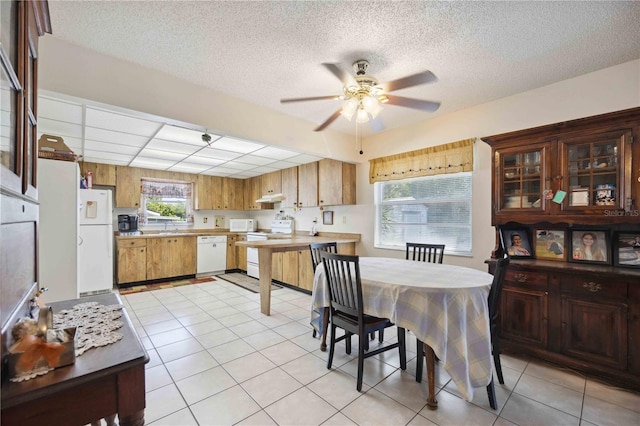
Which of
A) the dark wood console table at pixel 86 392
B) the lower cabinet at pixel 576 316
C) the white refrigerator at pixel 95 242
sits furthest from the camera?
the white refrigerator at pixel 95 242

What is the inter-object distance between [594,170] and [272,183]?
4.83m

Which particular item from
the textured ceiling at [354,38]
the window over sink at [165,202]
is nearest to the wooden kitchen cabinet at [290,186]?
the window over sink at [165,202]

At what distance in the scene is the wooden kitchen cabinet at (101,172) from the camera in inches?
191

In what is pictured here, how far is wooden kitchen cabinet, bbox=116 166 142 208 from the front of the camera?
5.17 metres

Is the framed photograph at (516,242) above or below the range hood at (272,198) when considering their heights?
below

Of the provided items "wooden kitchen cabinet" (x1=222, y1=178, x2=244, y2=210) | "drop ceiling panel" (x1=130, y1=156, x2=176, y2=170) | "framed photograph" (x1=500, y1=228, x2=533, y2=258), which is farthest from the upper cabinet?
"wooden kitchen cabinet" (x1=222, y1=178, x2=244, y2=210)

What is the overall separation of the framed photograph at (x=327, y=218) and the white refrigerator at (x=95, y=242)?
3355 millimetres

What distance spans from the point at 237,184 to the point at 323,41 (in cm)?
515

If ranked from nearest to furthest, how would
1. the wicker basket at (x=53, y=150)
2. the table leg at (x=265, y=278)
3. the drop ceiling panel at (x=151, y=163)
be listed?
1. the wicker basket at (x=53, y=150)
2. the table leg at (x=265, y=278)
3. the drop ceiling panel at (x=151, y=163)

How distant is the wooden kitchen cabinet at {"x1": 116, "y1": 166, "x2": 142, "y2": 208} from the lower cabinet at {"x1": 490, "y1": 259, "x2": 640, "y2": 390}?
5.97 metres

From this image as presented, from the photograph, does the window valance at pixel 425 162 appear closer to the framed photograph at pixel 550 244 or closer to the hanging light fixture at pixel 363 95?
the framed photograph at pixel 550 244

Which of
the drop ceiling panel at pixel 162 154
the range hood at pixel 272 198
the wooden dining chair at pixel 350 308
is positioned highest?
the drop ceiling panel at pixel 162 154

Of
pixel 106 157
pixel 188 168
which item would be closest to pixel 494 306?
pixel 188 168

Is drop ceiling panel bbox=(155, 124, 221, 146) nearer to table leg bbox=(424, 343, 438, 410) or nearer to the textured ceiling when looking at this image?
the textured ceiling
